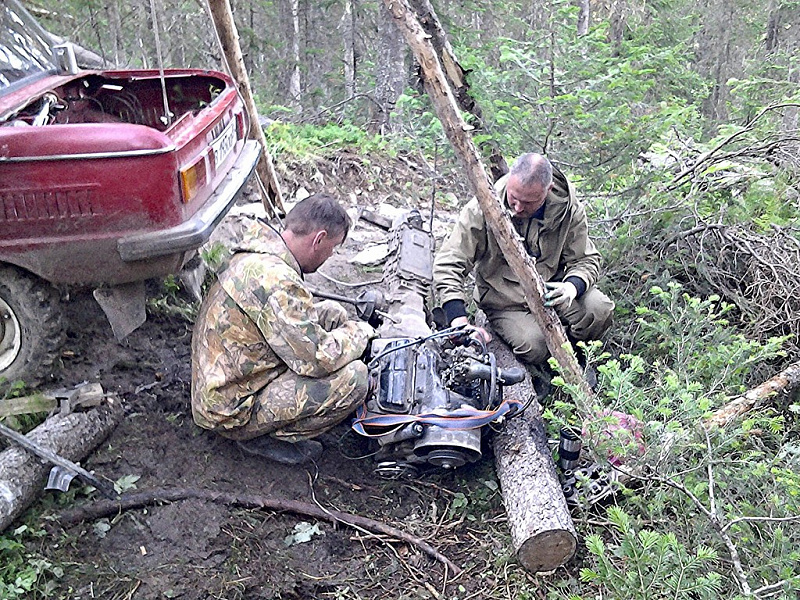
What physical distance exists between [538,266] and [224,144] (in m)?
2.38

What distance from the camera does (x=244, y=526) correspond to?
3.43 meters

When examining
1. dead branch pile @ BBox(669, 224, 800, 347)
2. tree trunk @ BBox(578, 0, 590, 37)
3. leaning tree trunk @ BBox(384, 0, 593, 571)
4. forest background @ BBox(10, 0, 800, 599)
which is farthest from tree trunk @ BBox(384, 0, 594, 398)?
tree trunk @ BBox(578, 0, 590, 37)

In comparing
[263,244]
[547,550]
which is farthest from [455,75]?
[547,550]

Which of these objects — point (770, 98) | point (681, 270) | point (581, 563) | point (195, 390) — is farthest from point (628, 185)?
point (770, 98)

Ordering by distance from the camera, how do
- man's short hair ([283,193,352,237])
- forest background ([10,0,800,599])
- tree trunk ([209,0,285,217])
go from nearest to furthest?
1. forest background ([10,0,800,599])
2. man's short hair ([283,193,352,237])
3. tree trunk ([209,0,285,217])

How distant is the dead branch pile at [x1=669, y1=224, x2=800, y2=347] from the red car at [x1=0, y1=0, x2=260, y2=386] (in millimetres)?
3371

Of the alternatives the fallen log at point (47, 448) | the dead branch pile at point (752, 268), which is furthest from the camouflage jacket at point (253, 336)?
the dead branch pile at point (752, 268)

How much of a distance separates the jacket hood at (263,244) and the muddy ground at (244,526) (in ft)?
3.97

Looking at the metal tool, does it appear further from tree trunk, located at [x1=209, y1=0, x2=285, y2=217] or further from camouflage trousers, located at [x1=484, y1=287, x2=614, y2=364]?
tree trunk, located at [x1=209, y1=0, x2=285, y2=217]

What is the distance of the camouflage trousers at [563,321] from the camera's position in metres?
4.70

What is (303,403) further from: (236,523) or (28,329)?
(28,329)

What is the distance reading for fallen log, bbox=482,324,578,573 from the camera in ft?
10.2

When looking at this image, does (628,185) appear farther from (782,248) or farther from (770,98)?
(770,98)

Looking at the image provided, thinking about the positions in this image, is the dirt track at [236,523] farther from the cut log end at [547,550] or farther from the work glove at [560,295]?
the work glove at [560,295]
